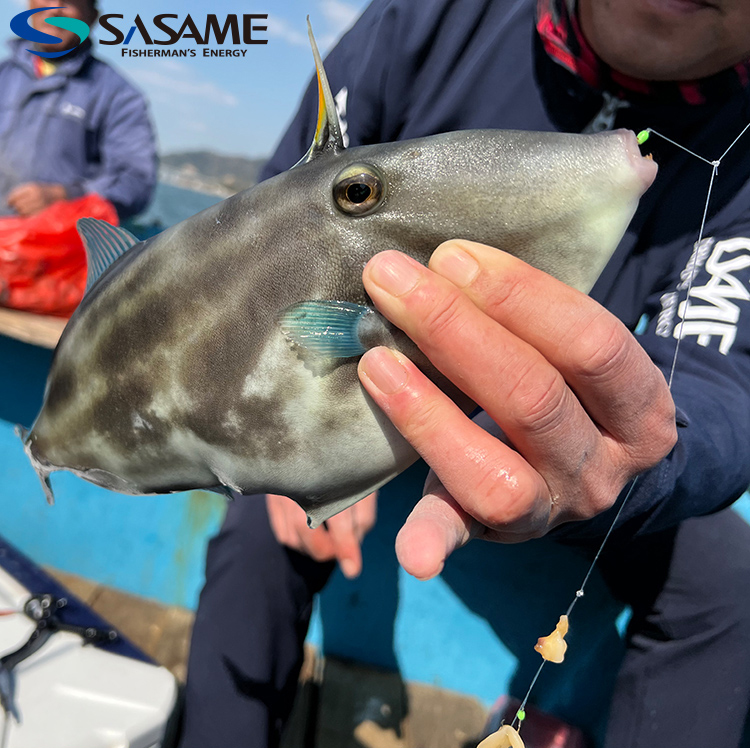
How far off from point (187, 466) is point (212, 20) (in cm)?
465

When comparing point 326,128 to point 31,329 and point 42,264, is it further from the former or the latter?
point 42,264

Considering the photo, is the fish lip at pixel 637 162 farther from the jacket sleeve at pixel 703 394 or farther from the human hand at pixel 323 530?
the human hand at pixel 323 530

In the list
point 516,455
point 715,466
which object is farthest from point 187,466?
point 715,466

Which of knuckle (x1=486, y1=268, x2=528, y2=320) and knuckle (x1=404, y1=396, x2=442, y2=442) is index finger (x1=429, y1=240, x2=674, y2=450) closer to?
knuckle (x1=486, y1=268, x2=528, y2=320)

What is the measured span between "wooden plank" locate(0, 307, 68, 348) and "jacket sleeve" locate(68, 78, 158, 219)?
4.90 ft

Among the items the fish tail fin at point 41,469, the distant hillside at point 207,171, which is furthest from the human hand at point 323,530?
the distant hillside at point 207,171

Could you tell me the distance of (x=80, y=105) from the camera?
13.1 ft

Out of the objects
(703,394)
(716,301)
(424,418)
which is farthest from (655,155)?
(424,418)

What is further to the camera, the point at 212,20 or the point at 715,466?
the point at 212,20

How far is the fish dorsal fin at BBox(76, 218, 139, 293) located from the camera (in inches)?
41.4

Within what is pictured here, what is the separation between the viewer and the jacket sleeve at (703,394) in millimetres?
968

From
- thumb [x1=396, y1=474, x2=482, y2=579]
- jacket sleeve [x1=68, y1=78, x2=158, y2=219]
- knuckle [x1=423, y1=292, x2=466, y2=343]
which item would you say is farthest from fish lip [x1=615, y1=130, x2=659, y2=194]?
jacket sleeve [x1=68, y1=78, x2=158, y2=219]

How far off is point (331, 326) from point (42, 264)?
267 centimetres

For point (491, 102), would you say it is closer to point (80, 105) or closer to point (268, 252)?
point (268, 252)
